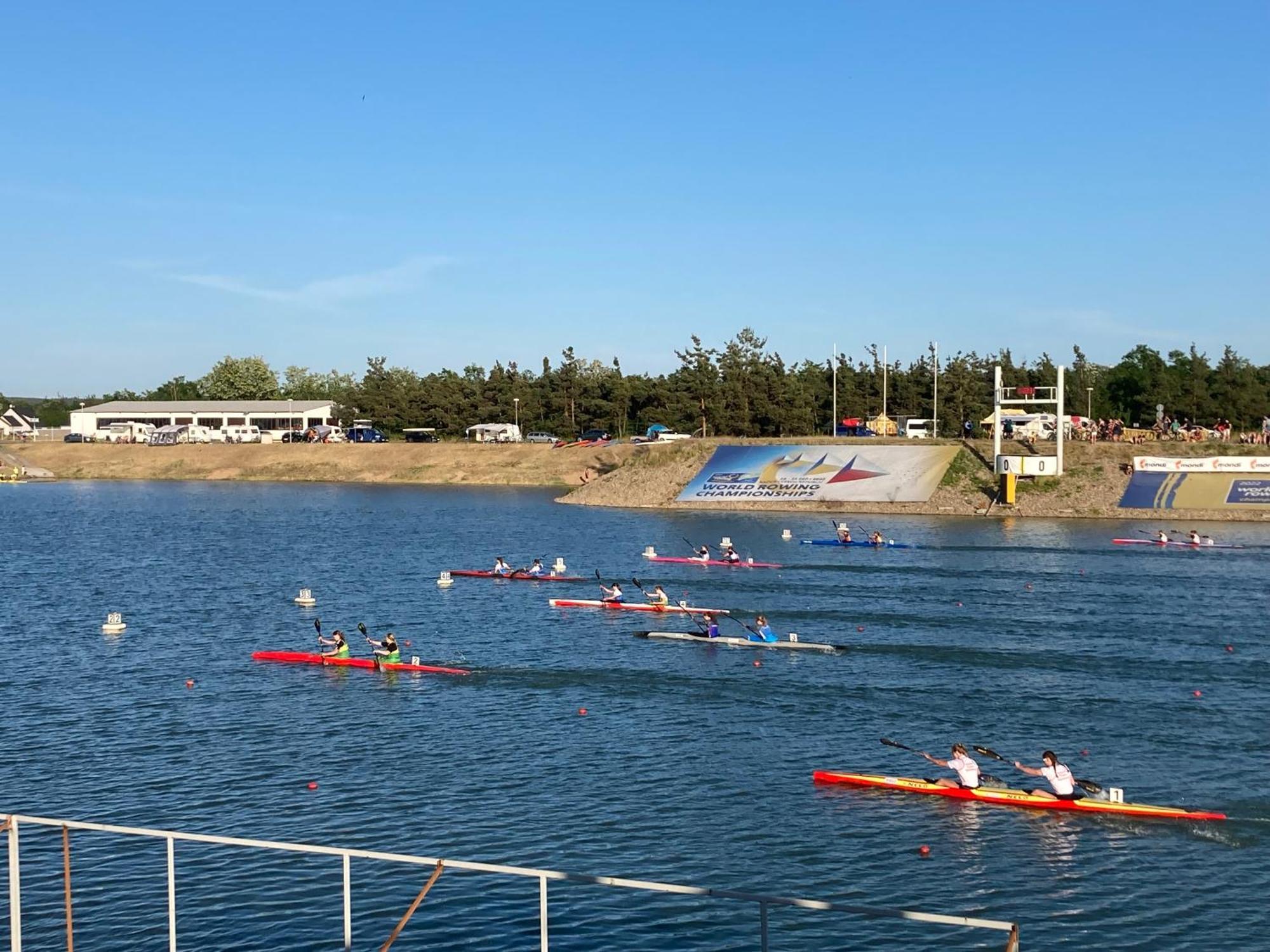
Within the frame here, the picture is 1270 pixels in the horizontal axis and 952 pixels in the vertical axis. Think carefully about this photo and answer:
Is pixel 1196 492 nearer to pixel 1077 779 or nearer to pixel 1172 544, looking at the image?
pixel 1172 544

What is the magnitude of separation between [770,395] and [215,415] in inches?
3742

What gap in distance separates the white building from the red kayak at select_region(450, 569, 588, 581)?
422 ft

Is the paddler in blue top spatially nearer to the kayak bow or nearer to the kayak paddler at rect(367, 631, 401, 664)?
the kayak bow

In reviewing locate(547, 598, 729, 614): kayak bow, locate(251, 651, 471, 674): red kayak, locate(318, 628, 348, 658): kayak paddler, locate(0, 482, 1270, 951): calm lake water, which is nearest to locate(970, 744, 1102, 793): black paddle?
locate(0, 482, 1270, 951): calm lake water

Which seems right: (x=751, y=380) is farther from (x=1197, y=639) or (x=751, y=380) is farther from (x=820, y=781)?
(x=820, y=781)

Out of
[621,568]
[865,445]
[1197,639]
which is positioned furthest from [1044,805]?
[865,445]

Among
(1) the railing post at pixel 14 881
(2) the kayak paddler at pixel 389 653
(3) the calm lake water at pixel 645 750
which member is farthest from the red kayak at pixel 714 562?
(1) the railing post at pixel 14 881

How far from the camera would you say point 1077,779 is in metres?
31.8

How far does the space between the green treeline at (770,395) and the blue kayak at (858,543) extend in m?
58.7

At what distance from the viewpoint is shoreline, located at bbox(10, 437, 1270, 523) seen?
308 feet

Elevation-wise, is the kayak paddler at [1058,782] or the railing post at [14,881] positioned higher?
the railing post at [14,881]

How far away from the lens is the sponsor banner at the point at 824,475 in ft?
327

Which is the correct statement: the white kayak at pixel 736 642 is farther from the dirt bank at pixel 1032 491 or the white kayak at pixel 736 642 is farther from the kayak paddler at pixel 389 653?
the dirt bank at pixel 1032 491

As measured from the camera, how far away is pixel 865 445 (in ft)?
351
